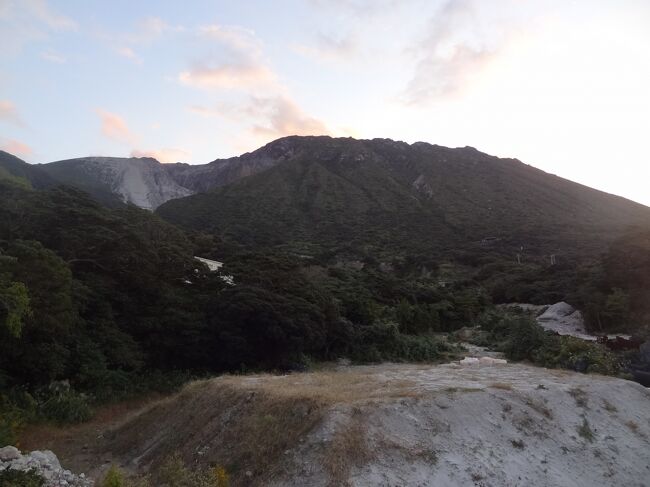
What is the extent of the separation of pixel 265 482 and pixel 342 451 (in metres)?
1.37

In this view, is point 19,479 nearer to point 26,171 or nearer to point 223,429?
point 223,429

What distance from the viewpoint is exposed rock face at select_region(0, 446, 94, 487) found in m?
8.52

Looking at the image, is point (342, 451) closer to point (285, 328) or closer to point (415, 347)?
point (285, 328)

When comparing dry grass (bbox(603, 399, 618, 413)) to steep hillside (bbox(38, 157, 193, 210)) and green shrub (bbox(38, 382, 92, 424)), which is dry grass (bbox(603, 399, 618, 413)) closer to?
green shrub (bbox(38, 382, 92, 424))

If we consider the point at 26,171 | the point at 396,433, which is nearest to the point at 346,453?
the point at 396,433

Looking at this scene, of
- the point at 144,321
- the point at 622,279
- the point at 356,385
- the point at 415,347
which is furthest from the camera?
the point at 622,279

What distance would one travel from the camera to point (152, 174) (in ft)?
551

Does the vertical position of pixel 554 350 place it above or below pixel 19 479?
below

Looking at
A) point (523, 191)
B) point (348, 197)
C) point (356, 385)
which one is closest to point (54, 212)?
point (356, 385)

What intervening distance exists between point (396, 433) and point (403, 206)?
83665 mm

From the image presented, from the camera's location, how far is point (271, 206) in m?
92.3

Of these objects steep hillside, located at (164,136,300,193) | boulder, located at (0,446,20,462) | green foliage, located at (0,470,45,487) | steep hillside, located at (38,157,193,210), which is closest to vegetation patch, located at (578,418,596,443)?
green foliage, located at (0,470,45,487)

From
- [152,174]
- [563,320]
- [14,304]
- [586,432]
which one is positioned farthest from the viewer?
[152,174]

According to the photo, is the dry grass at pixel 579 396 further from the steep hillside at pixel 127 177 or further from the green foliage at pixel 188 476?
the steep hillside at pixel 127 177
